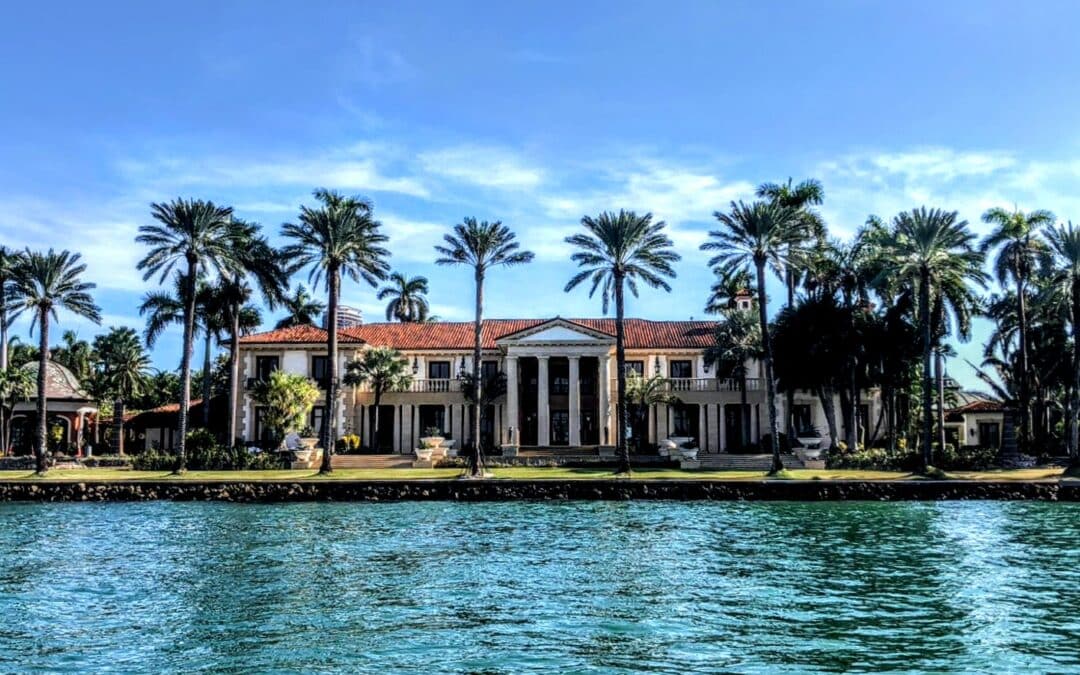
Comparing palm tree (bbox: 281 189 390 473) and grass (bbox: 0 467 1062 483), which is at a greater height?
palm tree (bbox: 281 189 390 473)

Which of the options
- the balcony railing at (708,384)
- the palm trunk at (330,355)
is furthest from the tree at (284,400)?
the balcony railing at (708,384)

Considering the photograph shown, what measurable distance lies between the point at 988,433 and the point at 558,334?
35503 millimetres

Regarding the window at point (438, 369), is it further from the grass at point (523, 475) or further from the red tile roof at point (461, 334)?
the grass at point (523, 475)

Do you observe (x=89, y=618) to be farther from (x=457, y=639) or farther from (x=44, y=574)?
(x=457, y=639)

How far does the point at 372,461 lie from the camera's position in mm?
53781

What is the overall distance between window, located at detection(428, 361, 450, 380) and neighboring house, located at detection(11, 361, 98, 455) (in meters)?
23.0

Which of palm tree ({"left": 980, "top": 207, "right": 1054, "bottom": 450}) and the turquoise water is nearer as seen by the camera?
the turquoise water

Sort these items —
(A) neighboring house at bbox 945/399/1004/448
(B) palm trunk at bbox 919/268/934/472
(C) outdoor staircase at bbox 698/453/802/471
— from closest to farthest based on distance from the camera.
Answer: (B) palm trunk at bbox 919/268/934/472 → (C) outdoor staircase at bbox 698/453/802/471 → (A) neighboring house at bbox 945/399/1004/448

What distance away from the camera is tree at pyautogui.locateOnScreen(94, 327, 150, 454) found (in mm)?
80750

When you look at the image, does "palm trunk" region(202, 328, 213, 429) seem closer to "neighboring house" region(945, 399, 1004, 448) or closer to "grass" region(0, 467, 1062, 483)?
"grass" region(0, 467, 1062, 483)

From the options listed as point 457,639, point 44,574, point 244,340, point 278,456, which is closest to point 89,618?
point 44,574

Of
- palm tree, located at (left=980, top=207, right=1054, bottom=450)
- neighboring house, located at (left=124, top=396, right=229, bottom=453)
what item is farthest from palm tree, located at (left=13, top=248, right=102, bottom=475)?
palm tree, located at (left=980, top=207, right=1054, bottom=450)

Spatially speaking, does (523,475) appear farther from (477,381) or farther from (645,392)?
(645,392)

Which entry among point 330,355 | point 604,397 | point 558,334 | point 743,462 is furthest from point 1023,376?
point 330,355
